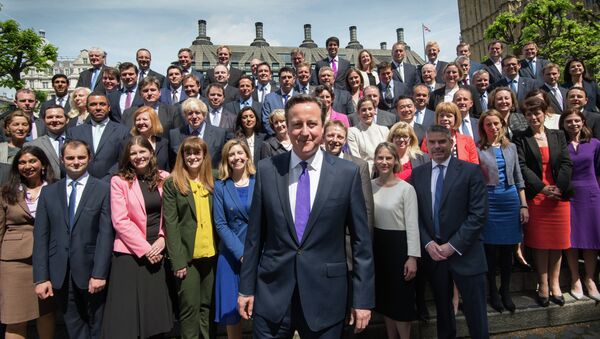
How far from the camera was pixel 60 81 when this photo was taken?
25.2ft

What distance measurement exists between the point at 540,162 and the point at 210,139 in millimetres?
4216

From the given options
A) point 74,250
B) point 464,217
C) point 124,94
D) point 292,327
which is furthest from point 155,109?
point 464,217

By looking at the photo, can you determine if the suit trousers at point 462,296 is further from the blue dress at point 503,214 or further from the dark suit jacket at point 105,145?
the dark suit jacket at point 105,145

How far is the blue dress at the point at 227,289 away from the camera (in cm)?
353

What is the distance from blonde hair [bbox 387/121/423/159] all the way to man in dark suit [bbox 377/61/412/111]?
3.18 m

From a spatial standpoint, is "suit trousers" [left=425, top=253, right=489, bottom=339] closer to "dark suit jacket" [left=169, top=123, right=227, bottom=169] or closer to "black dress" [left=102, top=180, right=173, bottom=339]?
"black dress" [left=102, top=180, right=173, bottom=339]

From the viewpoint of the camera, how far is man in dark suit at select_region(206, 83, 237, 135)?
6.20 m

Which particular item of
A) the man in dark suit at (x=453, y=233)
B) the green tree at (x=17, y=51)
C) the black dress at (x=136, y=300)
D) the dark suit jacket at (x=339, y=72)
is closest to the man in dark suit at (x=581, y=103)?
the man in dark suit at (x=453, y=233)

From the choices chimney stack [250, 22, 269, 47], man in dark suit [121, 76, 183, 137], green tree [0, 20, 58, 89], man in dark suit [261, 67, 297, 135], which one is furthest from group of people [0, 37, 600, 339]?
chimney stack [250, 22, 269, 47]

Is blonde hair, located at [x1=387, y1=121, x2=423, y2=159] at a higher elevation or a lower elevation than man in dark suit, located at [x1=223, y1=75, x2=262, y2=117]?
lower

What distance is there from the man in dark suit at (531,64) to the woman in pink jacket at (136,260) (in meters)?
8.10

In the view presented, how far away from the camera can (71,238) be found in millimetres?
3469

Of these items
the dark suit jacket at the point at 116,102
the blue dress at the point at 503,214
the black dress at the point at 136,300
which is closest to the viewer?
the black dress at the point at 136,300

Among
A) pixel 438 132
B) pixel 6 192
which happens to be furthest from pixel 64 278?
pixel 438 132
